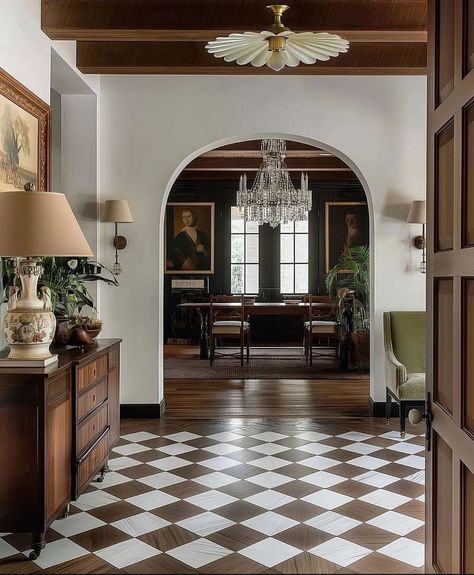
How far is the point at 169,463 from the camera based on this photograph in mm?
4113

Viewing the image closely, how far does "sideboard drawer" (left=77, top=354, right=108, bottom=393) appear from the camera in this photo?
3172mm

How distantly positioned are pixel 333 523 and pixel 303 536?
0.24 metres

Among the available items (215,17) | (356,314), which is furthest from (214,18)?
(356,314)

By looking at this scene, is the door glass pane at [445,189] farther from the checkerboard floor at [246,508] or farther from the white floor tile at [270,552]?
the white floor tile at [270,552]

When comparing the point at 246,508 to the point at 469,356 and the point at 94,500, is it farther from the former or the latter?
the point at 469,356

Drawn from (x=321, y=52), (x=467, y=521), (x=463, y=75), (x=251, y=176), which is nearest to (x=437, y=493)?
(x=467, y=521)

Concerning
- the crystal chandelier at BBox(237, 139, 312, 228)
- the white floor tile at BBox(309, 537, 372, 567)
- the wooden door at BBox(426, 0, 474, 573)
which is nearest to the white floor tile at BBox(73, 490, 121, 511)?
the white floor tile at BBox(309, 537, 372, 567)

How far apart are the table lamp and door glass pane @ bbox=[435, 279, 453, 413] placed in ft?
5.52

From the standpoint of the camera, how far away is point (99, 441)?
140 inches

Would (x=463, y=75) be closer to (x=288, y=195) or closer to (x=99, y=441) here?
(x=99, y=441)

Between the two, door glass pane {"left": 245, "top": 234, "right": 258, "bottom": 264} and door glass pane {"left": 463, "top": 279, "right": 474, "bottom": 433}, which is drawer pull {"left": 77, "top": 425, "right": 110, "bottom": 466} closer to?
door glass pane {"left": 463, "top": 279, "right": 474, "bottom": 433}

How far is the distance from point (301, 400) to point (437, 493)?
14.1 feet

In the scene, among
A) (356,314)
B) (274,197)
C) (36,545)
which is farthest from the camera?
(274,197)

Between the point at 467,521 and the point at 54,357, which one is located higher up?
the point at 54,357
